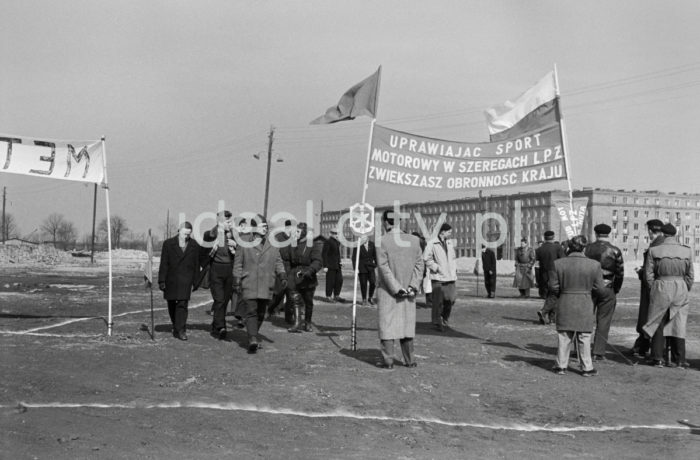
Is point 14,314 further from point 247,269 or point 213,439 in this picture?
point 213,439

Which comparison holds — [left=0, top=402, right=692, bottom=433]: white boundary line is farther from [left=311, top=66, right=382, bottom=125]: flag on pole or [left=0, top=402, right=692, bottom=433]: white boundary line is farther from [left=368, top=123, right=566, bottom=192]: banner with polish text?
[left=311, top=66, right=382, bottom=125]: flag on pole

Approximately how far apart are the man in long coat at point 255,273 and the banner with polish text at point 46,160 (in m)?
2.92

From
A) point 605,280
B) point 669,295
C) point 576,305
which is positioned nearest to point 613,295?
point 605,280

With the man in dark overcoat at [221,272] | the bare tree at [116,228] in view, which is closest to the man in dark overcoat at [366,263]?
the man in dark overcoat at [221,272]

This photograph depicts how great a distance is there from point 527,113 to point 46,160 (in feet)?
25.4

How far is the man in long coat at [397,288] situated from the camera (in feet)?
29.6

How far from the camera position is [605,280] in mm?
10305

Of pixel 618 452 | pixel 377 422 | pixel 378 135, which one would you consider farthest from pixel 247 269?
pixel 618 452

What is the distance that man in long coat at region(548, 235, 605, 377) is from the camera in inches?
356

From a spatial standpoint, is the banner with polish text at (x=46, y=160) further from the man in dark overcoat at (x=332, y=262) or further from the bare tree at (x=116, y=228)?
the bare tree at (x=116, y=228)

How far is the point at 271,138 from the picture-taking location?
2095 inches

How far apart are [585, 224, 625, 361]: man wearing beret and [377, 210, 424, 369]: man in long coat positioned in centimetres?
281

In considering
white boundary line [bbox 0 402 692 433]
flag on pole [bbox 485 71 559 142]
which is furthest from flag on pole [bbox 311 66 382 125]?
white boundary line [bbox 0 402 692 433]

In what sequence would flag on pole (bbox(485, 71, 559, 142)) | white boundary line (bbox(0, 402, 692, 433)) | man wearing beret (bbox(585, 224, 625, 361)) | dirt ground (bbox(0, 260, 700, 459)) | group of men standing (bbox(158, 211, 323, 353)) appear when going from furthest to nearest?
flag on pole (bbox(485, 71, 559, 142)), group of men standing (bbox(158, 211, 323, 353)), man wearing beret (bbox(585, 224, 625, 361)), white boundary line (bbox(0, 402, 692, 433)), dirt ground (bbox(0, 260, 700, 459))
